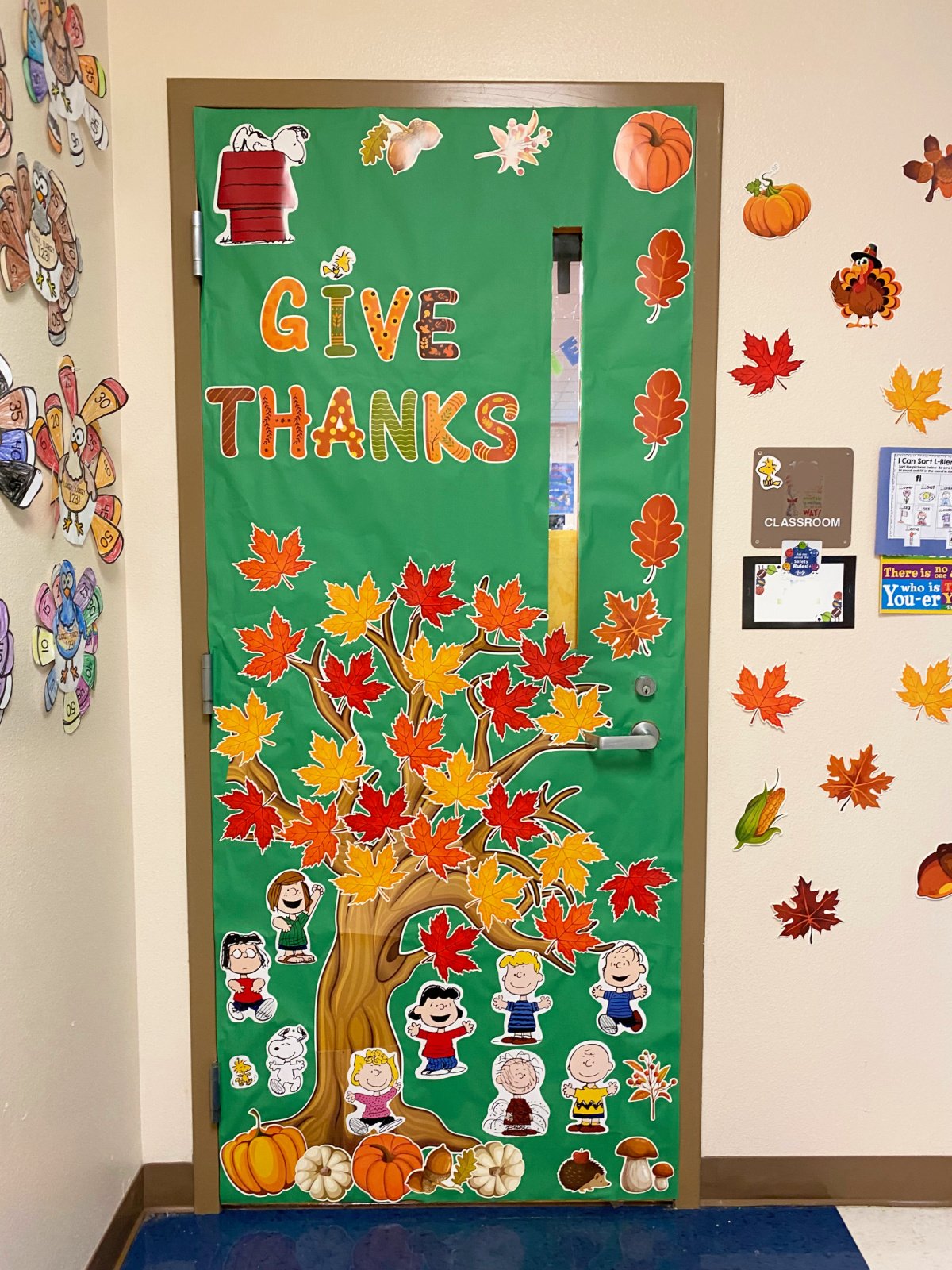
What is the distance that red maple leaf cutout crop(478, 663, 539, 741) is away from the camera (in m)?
1.73

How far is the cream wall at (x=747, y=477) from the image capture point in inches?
64.4

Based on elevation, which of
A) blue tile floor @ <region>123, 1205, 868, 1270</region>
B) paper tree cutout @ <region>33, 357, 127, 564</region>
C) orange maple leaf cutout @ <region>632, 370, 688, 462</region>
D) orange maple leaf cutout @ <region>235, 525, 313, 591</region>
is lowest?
blue tile floor @ <region>123, 1205, 868, 1270</region>

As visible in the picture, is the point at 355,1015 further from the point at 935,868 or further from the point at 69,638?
the point at 935,868

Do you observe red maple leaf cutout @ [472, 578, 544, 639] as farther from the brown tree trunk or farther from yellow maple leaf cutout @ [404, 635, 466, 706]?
the brown tree trunk

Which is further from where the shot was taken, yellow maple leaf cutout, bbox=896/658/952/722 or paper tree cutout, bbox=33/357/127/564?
yellow maple leaf cutout, bbox=896/658/952/722

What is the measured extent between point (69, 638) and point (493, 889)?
36.1 inches

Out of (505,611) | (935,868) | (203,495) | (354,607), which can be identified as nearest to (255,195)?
(203,495)

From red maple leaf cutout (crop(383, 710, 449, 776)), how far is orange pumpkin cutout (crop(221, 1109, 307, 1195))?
0.79 meters

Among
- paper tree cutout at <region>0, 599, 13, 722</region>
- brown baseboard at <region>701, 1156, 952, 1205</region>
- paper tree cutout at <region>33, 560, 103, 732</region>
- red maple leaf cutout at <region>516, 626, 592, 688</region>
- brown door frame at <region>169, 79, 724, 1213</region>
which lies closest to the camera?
paper tree cutout at <region>0, 599, 13, 722</region>

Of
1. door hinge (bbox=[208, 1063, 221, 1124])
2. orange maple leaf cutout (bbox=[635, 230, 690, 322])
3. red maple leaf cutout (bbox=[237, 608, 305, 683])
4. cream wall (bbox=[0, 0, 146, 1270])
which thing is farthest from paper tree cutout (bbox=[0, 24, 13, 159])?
door hinge (bbox=[208, 1063, 221, 1124])

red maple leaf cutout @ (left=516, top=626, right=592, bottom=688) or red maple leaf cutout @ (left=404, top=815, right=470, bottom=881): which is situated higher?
red maple leaf cutout @ (left=516, top=626, right=592, bottom=688)

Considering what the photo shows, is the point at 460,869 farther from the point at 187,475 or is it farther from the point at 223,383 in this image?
the point at 223,383

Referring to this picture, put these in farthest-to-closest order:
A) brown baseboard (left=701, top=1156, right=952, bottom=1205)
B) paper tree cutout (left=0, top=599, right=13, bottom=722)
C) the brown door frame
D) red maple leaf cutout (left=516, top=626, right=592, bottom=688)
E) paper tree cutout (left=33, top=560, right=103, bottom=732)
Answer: brown baseboard (left=701, top=1156, right=952, bottom=1205), red maple leaf cutout (left=516, top=626, right=592, bottom=688), the brown door frame, paper tree cutout (left=33, top=560, right=103, bottom=732), paper tree cutout (left=0, top=599, right=13, bottom=722)

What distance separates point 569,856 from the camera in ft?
5.78
